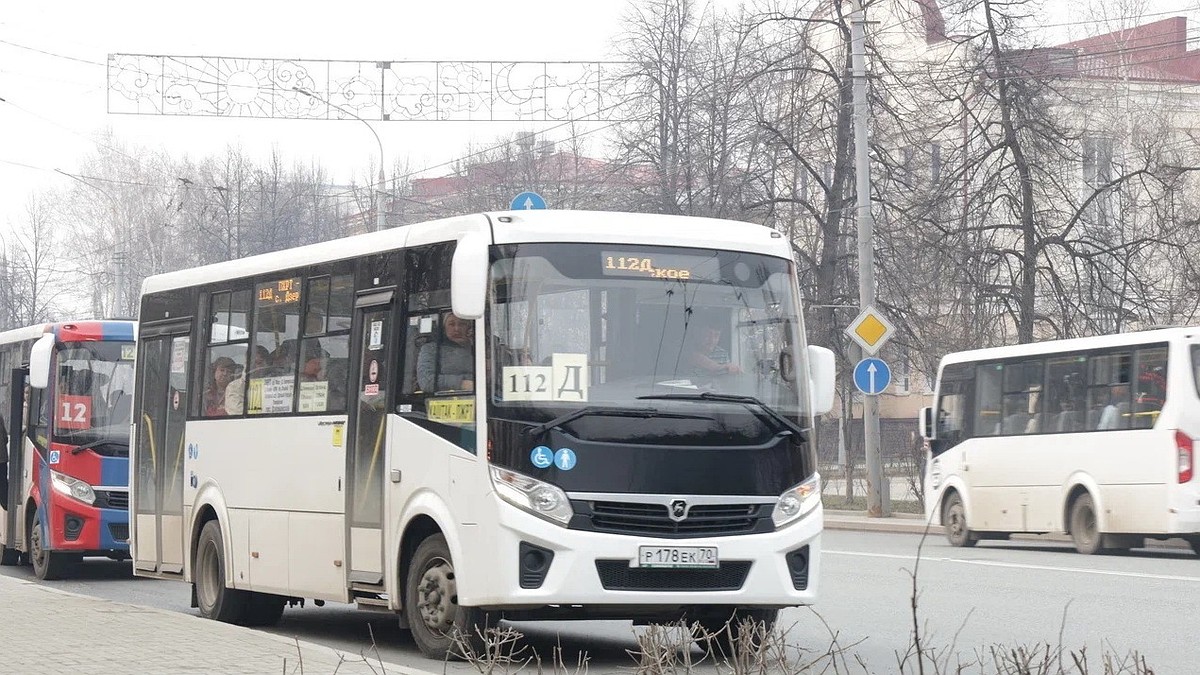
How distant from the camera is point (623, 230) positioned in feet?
37.6

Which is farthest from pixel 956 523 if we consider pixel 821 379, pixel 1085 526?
pixel 821 379

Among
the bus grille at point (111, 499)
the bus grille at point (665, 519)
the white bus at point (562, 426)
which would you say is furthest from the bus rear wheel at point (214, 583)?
the bus grille at point (111, 499)

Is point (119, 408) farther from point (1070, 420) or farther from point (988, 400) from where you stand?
point (988, 400)

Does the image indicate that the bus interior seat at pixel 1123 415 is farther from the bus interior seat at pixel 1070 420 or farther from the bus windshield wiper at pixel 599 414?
the bus windshield wiper at pixel 599 414

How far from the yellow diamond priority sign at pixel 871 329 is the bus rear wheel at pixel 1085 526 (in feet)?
22.4

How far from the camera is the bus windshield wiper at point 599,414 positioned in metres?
10.8

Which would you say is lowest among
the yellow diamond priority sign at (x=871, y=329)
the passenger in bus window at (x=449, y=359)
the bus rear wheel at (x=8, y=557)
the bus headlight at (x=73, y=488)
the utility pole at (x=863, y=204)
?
the bus rear wheel at (x=8, y=557)

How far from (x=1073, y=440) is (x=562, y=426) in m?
13.8

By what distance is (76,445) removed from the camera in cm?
1997

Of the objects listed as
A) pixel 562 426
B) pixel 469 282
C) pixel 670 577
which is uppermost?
pixel 469 282

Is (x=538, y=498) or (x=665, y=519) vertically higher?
(x=538, y=498)

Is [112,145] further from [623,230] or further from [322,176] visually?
[623,230]

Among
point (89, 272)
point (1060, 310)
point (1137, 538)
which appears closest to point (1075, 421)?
point (1137, 538)

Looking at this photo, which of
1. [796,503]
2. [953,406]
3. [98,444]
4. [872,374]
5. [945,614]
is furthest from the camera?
[872,374]
